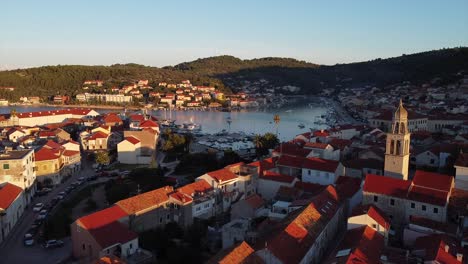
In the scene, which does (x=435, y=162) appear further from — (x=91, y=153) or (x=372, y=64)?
(x=372, y=64)

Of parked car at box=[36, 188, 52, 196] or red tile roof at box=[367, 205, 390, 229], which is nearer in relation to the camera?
red tile roof at box=[367, 205, 390, 229]

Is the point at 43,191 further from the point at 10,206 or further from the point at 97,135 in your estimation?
the point at 97,135

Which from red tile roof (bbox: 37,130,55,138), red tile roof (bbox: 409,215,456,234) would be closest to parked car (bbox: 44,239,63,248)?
red tile roof (bbox: 409,215,456,234)

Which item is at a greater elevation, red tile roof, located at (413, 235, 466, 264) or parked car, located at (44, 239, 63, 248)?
red tile roof, located at (413, 235, 466, 264)

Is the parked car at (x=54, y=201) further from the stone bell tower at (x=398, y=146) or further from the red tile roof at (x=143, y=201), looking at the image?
the stone bell tower at (x=398, y=146)

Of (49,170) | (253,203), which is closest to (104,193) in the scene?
(49,170)

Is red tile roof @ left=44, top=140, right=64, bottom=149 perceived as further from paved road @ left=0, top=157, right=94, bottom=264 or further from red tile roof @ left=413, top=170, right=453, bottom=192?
red tile roof @ left=413, top=170, right=453, bottom=192

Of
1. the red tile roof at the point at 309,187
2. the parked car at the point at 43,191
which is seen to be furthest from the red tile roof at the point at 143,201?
the parked car at the point at 43,191

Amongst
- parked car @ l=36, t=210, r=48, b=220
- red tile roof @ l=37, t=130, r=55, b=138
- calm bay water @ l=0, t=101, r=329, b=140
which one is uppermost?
red tile roof @ l=37, t=130, r=55, b=138
